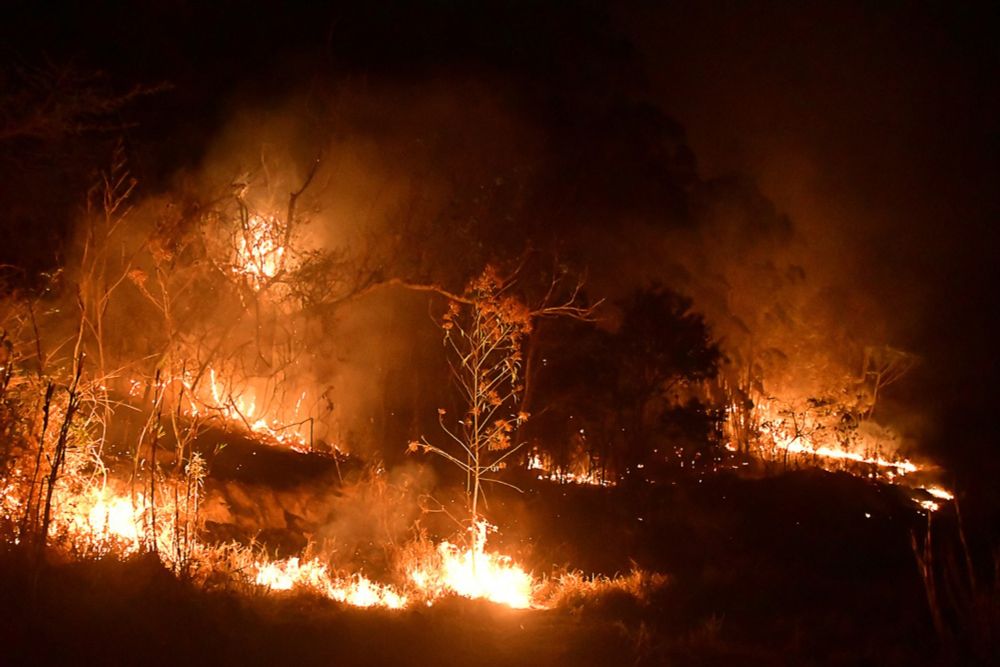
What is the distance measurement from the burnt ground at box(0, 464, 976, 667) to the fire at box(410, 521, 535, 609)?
78 cm

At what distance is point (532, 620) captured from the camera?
856 centimetres

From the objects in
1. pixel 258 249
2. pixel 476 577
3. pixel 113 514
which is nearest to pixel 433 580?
pixel 476 577

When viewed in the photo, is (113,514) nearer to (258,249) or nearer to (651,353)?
(258,249)

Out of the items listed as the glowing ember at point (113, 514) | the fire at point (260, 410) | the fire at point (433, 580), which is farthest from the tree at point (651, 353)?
the glowing ember at point (113, 514)

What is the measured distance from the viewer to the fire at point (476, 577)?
9500mm

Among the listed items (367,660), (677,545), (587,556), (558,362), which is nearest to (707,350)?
(558,362)

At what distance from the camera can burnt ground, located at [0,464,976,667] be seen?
5621 millimetres

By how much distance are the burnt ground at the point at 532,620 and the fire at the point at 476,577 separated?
2.56 feet

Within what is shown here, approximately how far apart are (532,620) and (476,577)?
Answer: 163 cm

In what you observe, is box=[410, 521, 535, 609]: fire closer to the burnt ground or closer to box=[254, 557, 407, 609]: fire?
box=[254, 557, 407, 609]: fire

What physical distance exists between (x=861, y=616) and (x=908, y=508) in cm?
1365

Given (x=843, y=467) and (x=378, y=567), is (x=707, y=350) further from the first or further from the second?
(x=378, y=567)

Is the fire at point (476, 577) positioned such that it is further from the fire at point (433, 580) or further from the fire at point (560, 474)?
the fire at point (560, 474)

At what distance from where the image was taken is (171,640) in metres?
5.64
